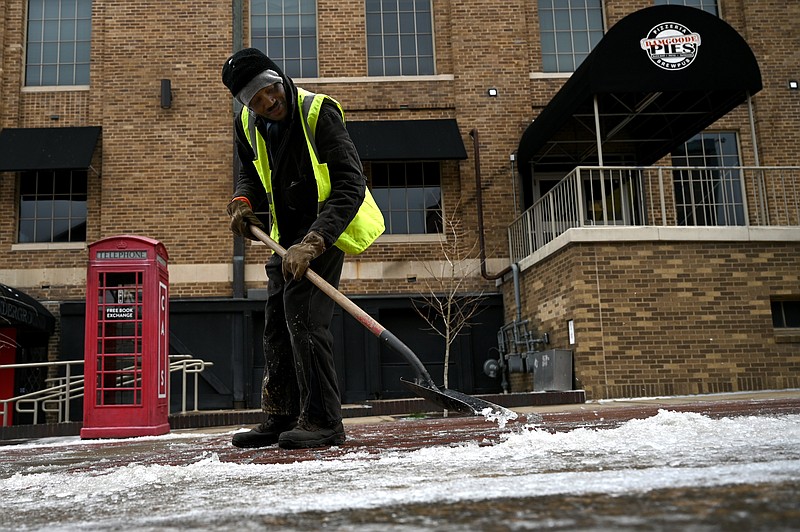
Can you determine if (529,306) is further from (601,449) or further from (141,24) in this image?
(601,449)

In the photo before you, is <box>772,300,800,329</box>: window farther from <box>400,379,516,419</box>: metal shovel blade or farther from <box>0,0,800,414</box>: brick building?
<box>400,379,516,419</box>: metal shovel blade

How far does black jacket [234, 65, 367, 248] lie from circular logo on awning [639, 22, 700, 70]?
30.9 ft

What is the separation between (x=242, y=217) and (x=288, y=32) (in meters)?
13.4

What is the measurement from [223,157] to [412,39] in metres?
4.87

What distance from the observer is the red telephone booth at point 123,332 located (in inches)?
340

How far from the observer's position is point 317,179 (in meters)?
3.94

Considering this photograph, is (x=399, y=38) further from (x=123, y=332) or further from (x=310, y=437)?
(x=310, y=437)

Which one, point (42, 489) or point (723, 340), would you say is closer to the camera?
point (42, 489)

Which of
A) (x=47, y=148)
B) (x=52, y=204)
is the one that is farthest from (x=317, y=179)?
(x=52, y=204)

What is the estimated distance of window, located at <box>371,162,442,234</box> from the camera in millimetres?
15977

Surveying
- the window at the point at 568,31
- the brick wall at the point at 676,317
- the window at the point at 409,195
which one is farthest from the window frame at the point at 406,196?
the brick wall at the point at 676,317

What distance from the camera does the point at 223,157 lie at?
1588cm

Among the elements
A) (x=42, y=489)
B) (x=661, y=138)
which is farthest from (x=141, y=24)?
(x=42, y=489)

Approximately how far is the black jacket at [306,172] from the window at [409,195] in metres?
11.8
